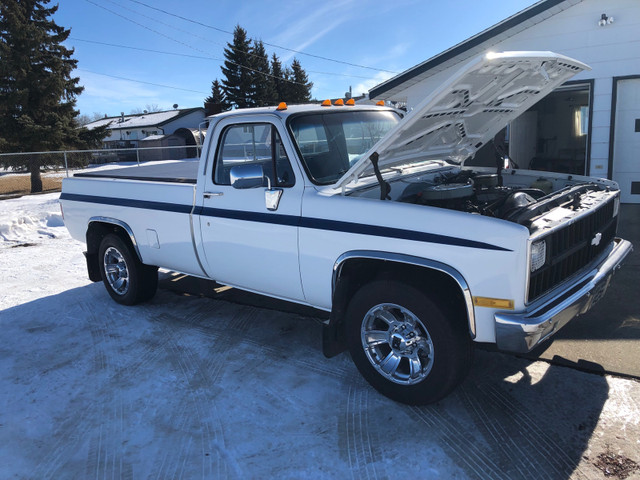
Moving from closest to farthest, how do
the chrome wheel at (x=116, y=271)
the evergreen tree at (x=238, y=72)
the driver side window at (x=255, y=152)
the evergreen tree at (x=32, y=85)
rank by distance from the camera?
1. the driver side window at (x=255, y=152)
2. the chrome wheel at (x=116, y=271)
3. the evergreen tree at (x=32, y=85)
4. the evergreen tree at (x=238, y=72)

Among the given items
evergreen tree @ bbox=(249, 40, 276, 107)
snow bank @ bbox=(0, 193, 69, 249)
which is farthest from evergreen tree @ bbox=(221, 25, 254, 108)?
snow bank @ bbox=(0, 193, 69, 249)

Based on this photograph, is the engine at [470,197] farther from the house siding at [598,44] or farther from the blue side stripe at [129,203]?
the house siding at [598,44]

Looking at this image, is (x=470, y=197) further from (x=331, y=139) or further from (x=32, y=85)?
(x=32, y=85)

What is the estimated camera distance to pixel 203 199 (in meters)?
4.55

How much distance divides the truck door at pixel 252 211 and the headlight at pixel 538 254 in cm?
168

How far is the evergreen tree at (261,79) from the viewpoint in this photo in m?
45.6

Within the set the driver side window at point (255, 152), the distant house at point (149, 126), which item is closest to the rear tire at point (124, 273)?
the driver side window at point (255, 152)

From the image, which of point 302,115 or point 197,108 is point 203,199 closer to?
point 302,115

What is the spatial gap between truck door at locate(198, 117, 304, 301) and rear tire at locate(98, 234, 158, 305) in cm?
128

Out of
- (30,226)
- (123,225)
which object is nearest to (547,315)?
(123,225)

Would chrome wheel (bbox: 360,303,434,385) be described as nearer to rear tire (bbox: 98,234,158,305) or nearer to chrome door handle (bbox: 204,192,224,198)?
chrome door handle (bbox: 204,192,224,198)

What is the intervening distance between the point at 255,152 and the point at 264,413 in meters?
2.14

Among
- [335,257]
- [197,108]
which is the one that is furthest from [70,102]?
[197,108]

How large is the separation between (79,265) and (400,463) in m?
6.35
